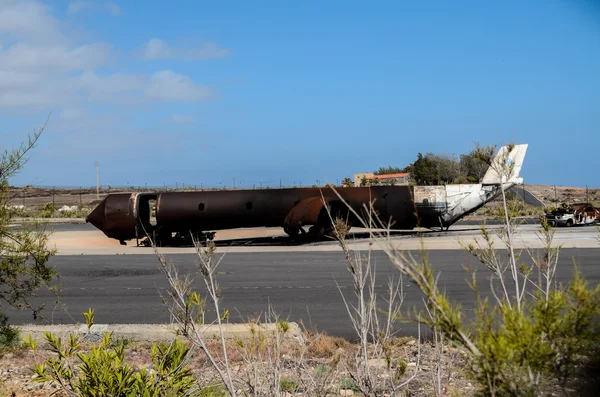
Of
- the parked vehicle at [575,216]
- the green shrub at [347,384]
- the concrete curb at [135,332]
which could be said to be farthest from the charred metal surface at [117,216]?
the parked vehicle at [575,216]

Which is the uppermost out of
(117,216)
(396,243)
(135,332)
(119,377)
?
(117,216)

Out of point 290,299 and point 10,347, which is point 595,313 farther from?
point 290,299

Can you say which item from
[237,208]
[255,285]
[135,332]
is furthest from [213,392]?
[237,208]

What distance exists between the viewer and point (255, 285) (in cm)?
1435

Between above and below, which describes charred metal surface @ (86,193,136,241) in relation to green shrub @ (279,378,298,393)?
above

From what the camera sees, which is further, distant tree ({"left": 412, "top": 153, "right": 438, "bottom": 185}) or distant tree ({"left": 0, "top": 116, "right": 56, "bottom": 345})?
distant tree ({"left": 412, "top": 153, "right": 438, "bottom": 185})

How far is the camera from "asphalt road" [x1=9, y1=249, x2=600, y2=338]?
11.1 m

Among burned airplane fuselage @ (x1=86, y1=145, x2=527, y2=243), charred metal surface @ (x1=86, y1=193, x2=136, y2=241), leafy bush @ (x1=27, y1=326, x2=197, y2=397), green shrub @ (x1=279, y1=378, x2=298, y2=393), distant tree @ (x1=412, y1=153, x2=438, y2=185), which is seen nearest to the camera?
leafy bush @ (x1=27, y1=326, x2=197, y2=397)

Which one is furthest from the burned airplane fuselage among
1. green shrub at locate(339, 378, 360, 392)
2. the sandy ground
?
green shrub at locate(339, 378, 360, 392)

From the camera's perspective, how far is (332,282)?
14.6 meters

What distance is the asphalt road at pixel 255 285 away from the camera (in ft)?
36.4

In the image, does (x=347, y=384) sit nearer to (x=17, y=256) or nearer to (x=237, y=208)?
(x=17, y=256)

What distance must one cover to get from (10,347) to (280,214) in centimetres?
1545

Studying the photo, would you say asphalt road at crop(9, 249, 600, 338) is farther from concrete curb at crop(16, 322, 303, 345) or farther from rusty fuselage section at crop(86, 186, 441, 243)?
rusty fuselage section at crop(86, 186, 441, 243)
